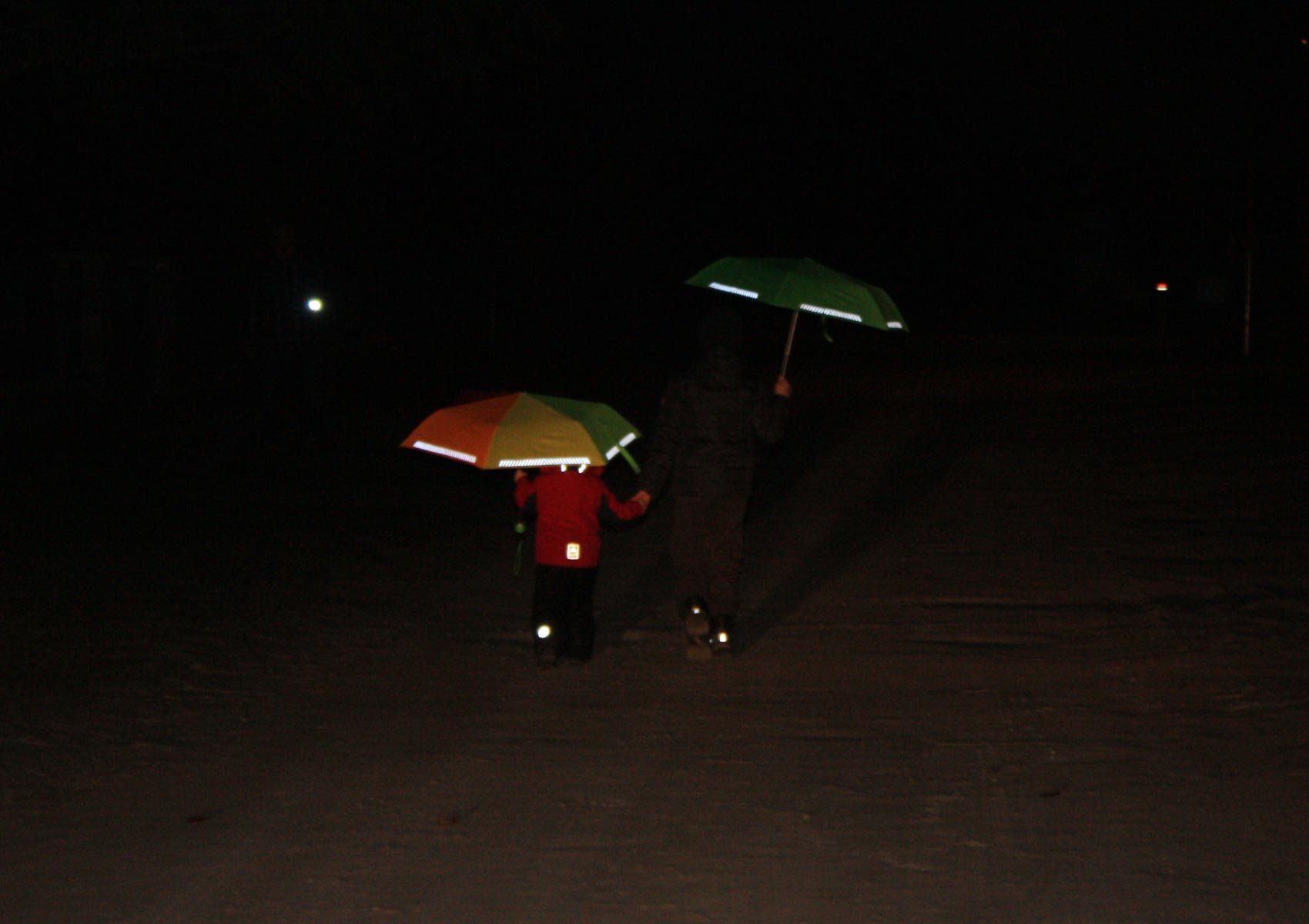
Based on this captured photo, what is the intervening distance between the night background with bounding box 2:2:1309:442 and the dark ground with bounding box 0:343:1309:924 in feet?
11.1

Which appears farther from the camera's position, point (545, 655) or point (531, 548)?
point (531, 548)

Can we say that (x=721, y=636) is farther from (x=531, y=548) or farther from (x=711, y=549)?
(x=531, y=548)

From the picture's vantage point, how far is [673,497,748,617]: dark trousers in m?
8.80

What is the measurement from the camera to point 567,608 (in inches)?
339

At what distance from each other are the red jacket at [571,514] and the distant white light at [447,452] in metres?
0.46

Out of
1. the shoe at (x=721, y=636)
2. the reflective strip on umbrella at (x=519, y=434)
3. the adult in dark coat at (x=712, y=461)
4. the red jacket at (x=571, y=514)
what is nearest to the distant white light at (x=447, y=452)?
the reflective strip on umbrella at (x=519, y=434)

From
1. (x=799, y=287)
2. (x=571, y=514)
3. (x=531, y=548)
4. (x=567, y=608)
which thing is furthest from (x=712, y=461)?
(x=531, y=548)

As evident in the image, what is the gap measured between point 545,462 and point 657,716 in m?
1.43

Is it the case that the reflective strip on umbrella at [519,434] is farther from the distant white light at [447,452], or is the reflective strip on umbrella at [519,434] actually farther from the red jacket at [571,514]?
the red jacket at [571,514]

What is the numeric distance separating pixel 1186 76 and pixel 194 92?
21110 mm

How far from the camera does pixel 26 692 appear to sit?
26.5ft

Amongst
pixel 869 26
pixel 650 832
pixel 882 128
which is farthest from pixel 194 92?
pixel 882 128

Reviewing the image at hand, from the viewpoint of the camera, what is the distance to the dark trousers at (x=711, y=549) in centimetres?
880

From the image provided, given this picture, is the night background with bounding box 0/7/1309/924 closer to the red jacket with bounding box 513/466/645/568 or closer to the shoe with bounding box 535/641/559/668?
the shoe with bounding box 535/641/559/668
